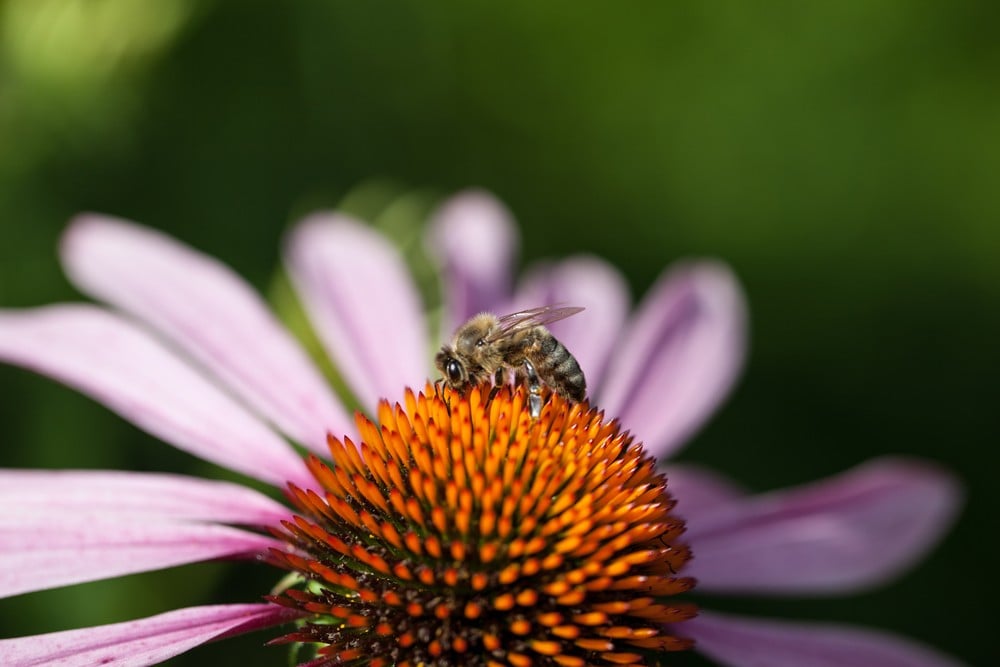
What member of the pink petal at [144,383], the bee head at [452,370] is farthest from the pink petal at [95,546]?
the bee head at [452,370]

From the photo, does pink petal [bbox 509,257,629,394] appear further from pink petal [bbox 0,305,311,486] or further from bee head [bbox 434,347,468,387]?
pink petal [bbox 0,305,311,486]

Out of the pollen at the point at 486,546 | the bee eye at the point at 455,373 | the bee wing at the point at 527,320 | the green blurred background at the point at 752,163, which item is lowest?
the pollen at the point at 486,546

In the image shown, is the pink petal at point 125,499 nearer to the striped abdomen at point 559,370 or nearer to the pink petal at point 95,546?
the pink petal at point 95,546

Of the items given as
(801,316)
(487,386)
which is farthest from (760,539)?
(801,316)

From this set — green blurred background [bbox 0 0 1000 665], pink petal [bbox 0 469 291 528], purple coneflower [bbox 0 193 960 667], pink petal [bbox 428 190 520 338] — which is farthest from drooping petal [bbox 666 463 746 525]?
green blurred background [bbox 0 0 1000 665]

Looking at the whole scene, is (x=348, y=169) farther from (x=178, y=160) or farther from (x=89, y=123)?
(x=89, y=123)

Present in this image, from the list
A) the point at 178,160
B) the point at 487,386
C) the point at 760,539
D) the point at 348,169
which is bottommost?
the point at 760,539

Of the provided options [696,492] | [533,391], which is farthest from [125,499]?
[696,492]

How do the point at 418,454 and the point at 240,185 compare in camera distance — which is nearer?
the point at 418,454
